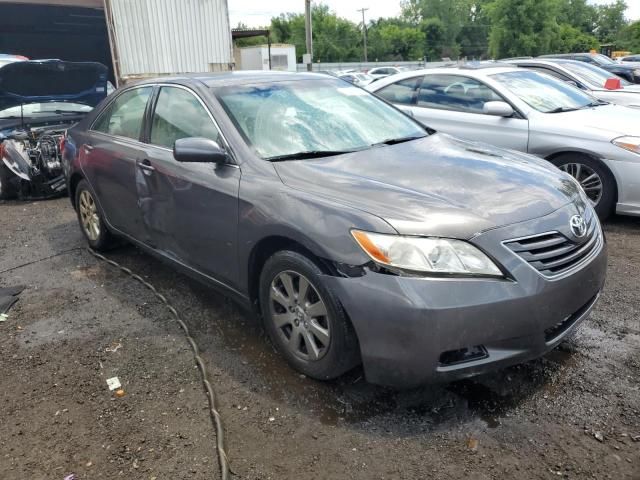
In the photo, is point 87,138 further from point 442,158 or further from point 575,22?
point 575,22

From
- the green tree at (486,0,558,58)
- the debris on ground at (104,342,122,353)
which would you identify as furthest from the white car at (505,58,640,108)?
the green tree at (486,0,558,58)

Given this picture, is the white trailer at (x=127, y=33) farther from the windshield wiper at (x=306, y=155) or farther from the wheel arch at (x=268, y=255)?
the wheel arch at (x=268, y=255)

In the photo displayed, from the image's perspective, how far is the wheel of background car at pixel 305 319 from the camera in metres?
2.59

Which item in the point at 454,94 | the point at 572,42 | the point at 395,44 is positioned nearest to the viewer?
the point at 454,94

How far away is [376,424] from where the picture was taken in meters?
2.56

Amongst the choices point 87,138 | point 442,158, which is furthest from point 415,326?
point 87,138

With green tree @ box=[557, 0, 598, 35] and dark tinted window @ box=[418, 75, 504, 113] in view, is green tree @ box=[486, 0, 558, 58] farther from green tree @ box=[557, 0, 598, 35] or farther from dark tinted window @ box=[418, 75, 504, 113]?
dark tinted window @ box=[418, 75, 504, 113]

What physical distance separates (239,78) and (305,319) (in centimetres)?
184

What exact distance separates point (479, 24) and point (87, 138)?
10249 cm

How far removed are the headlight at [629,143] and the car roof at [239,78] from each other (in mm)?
2961

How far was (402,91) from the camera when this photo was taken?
22.6 ft

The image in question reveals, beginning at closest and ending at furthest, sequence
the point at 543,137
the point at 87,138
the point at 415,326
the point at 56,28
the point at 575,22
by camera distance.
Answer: the point at 415,326 < the point at 87,138 < the point at 543,137 < the point at 56,28 < the point at 575,22

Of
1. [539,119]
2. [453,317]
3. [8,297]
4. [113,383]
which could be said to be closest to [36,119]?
[8,297]

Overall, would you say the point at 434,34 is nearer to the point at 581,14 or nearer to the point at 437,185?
the point at 581,14
